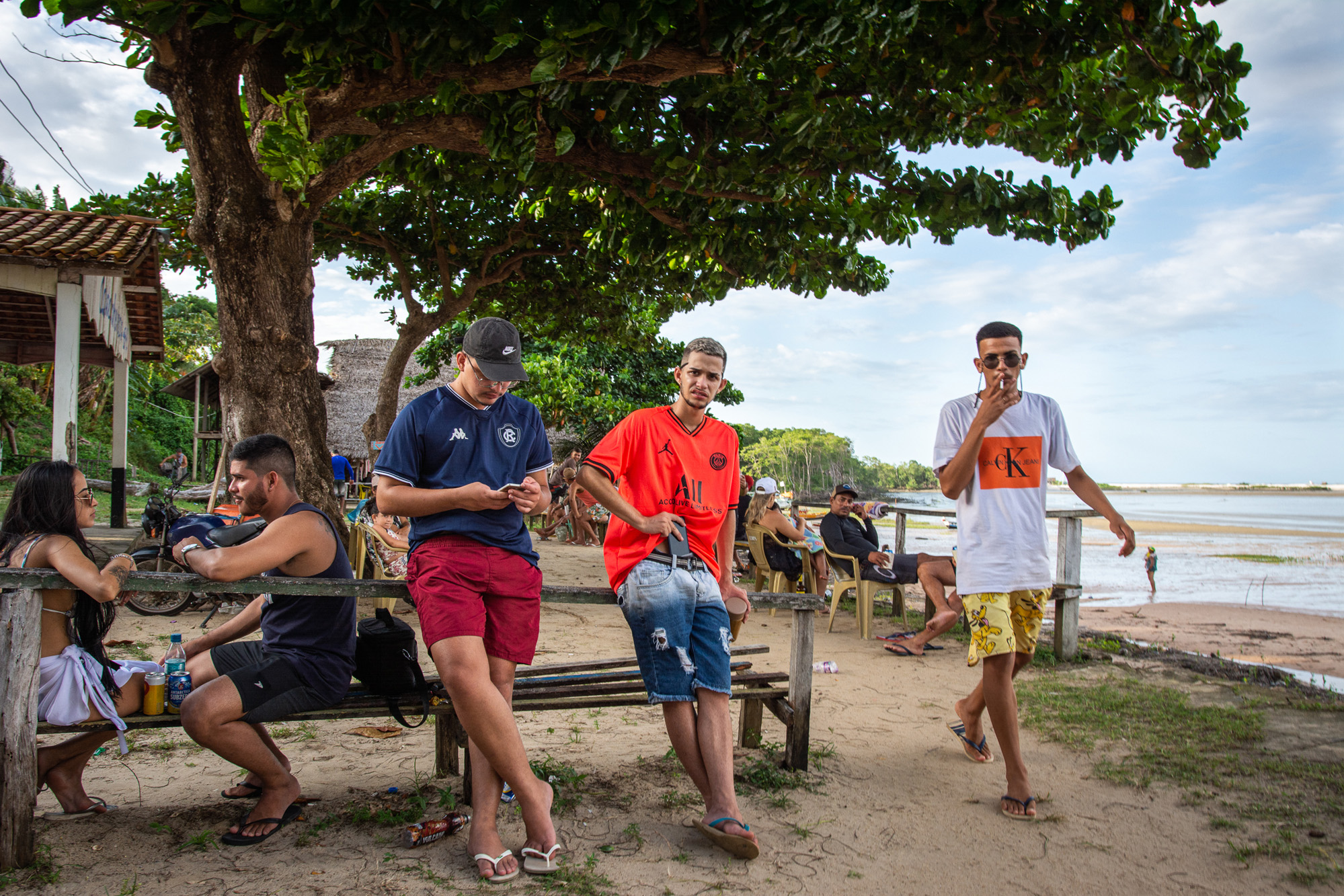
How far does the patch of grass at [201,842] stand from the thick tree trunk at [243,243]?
3.81 metres

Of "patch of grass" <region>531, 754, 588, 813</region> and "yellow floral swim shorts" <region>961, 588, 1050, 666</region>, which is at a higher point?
"yellow floral swim shorts" <region>961, 588, 1050, 666</region>

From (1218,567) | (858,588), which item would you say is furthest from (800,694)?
(1218,567)

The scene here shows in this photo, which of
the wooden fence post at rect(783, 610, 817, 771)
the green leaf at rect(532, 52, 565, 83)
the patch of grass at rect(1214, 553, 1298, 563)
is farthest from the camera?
the patch of grass at rect(1214, 553, 1298, 563)

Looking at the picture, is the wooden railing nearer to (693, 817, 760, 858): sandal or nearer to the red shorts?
the red shorts

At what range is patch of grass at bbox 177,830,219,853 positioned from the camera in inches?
110

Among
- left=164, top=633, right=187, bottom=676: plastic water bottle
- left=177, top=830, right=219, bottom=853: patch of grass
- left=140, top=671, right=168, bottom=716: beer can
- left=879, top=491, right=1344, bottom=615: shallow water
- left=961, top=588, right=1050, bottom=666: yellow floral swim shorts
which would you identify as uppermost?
left=961, top=588, right=1050, bottom=666: yellow floral swim shorts

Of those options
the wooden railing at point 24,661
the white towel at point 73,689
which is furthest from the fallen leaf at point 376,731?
the wooden railing at point 24,661

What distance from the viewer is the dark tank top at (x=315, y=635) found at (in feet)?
9.88

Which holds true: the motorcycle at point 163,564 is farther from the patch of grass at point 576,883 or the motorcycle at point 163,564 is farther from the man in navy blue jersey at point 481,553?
the patch of grass at point 576,883

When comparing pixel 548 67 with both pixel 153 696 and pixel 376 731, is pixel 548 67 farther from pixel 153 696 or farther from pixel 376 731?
pixel 376 731

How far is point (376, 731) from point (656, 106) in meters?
5.34

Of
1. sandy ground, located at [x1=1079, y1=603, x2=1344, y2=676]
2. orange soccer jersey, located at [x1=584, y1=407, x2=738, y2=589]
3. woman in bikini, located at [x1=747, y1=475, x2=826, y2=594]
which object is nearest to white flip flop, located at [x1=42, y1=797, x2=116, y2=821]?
orange soccer jersey, located at [x1=584, y1=407, x2=738, y2=589]

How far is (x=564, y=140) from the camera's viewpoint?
588cm

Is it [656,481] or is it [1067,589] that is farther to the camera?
[1067,589]
